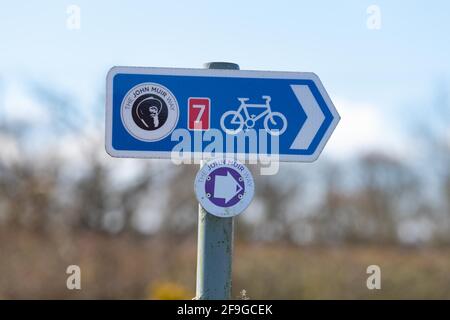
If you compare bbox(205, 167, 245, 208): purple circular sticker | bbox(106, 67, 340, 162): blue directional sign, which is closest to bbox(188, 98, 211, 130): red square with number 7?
bbox(106, 67, 340, 162): blue directional sign

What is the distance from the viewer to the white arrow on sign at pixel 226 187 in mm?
1919

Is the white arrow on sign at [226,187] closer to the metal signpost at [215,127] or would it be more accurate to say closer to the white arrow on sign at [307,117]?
the metal signpost at [215,127]

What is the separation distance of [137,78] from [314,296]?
10172mm

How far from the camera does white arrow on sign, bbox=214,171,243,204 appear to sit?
1.92 m

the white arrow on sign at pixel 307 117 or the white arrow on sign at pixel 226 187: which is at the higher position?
the white arrow on sign at pixel 307 117

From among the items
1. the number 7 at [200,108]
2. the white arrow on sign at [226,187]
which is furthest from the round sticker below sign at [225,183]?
the number 7 at [200,108]

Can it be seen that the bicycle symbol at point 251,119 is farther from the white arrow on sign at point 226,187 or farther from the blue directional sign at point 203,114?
the white arrow on sign at point 226,187

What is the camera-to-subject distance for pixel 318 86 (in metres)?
2.02

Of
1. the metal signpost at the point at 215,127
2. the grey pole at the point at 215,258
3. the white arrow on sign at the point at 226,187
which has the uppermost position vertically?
the metal signpost at the point at 215,127

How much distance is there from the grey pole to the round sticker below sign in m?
0.04

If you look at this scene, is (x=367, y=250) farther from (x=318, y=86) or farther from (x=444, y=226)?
(x=318, y=86)

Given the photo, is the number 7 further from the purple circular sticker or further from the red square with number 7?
the purple circular sticker

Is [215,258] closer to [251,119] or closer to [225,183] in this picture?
[225,183]
